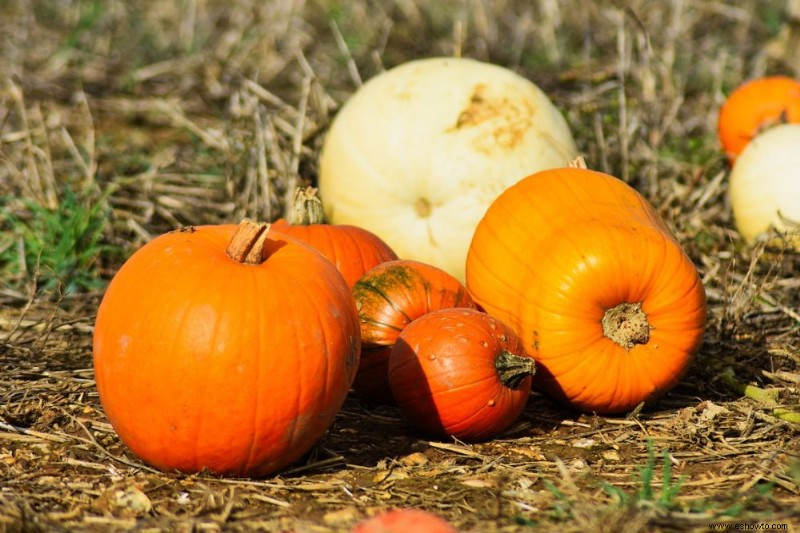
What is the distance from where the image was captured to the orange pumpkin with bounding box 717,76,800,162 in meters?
5.72

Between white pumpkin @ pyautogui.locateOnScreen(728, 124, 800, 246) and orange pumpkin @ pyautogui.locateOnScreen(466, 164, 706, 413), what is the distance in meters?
1.66

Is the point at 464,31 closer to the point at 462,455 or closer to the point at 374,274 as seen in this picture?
the point at 374,274

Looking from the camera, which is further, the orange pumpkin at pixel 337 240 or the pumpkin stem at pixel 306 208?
the pumpkin stem at pixel 306 208

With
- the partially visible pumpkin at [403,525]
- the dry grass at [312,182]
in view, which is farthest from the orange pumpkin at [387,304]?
the partially visible pumpkin at [403,525]

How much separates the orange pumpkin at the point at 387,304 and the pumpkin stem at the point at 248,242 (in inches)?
29.2

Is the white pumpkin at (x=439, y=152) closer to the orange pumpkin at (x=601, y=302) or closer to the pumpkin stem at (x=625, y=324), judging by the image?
the orange pumpkin at (x=601, y=302)

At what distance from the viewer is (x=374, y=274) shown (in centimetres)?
369

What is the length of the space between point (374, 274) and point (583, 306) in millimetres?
828

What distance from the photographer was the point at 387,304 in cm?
361

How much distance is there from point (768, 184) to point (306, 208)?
8.25ft

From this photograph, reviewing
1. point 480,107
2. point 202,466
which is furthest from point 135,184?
point 202,466

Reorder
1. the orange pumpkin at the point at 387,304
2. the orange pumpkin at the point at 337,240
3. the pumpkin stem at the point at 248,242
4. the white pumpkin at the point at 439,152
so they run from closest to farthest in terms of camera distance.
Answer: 1. the pumpkin stem at the point at 248,242
2. the orange pumpkin at the point at 387,304
3. the orange pumpkin at the point at 337,240
4. the white pumpkin at the point at 439,152

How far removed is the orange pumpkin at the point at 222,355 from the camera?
2.79 m

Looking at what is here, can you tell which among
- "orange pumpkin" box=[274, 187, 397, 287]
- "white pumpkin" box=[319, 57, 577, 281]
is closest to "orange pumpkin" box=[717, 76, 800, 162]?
"white pumpkin" box=[319, 57, 577, 281]
